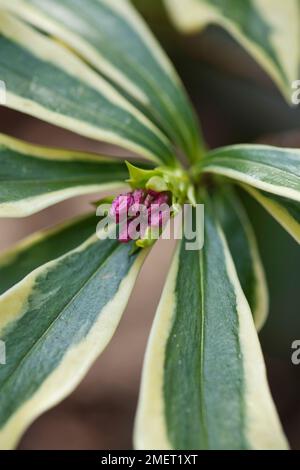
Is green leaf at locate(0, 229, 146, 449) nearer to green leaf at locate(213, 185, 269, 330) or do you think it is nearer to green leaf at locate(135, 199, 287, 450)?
green leaf at locate(135, 199, 287, 450)

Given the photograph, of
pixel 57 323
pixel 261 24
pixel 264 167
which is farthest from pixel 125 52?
pixel 57 323

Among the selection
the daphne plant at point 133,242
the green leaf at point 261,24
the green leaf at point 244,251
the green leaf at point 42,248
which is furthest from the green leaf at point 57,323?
the green leaf at point 261,24

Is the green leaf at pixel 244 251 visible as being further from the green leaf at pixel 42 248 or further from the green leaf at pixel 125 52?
the green leaf at pixel 42 248

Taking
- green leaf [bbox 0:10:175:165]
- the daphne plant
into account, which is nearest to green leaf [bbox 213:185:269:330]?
the daphne plant

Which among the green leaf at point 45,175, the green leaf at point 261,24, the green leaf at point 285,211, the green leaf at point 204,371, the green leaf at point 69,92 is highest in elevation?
the green leaf at point 261,24

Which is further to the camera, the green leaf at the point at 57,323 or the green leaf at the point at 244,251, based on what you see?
the green leaf at the point at 244,251

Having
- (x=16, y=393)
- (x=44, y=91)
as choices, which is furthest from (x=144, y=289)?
(x=16, y=393)
